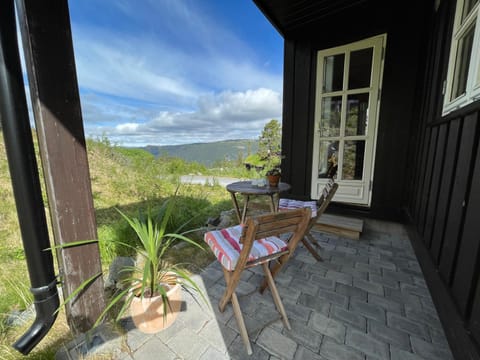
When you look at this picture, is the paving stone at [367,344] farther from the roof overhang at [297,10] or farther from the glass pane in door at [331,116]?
the roof overhang at [297,10]

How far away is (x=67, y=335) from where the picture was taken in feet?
4.05

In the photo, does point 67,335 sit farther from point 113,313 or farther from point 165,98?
point 165,98

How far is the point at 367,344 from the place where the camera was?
118 cm

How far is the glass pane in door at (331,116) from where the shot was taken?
322 centimetres

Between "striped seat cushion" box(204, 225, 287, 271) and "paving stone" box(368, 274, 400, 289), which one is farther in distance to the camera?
"paving stone" box(368, 274, 400, 289)

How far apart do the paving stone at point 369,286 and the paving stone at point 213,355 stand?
47.9 inches

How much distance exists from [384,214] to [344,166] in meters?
0.91

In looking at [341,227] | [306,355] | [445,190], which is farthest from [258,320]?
[341,227]

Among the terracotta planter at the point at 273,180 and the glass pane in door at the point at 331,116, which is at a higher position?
the glass pane in door at the point at 331,116

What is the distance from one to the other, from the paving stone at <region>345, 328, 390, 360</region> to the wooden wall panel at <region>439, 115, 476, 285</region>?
605 millimetres

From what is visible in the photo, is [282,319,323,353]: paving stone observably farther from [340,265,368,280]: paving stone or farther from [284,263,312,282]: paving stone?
[340,265,368,280]: paving stone

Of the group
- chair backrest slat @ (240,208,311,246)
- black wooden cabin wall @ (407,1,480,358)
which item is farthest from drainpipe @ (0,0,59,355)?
black wooden cabin wall @ (407,1,480,358)

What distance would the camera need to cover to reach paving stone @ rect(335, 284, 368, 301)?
1563mm


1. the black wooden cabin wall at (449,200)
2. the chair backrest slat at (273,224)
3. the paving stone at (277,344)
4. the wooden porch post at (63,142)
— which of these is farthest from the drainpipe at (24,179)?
the black wooden cabin wall at (449,200)
